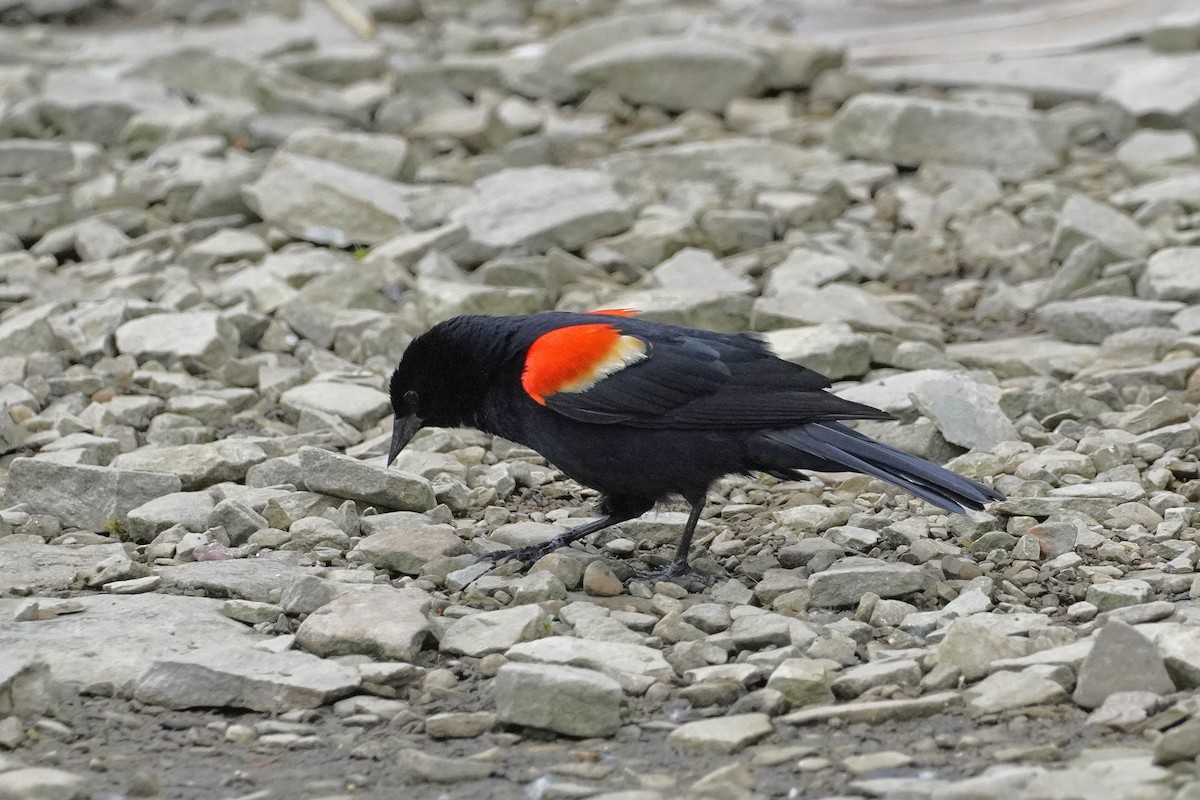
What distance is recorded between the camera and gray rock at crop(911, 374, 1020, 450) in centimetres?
547

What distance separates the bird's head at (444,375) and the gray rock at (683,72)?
230 inches

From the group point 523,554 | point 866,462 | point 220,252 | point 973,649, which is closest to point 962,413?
point 866,462

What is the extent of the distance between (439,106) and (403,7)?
4.28 metres

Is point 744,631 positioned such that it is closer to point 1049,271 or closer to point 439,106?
point 1049,271

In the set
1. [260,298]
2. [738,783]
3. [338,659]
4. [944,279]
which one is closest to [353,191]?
[260,298]

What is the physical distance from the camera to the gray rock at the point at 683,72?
1045 cm

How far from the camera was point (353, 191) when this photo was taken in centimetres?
835

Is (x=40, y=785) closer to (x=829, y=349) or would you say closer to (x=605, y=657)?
(x=605, y=657)

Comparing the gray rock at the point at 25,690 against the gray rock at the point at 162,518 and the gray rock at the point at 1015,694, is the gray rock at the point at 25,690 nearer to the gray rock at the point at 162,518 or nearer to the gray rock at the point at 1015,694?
the gray rock at the point at 162,518

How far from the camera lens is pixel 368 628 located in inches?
155

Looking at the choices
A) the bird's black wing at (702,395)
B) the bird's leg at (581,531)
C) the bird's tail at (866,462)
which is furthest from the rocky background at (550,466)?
the bird's black wing at (702,395)

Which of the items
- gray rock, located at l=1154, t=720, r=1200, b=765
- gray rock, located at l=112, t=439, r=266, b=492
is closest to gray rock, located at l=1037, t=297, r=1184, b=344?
gray rock, located at l=112, t=439, r=266, b=492

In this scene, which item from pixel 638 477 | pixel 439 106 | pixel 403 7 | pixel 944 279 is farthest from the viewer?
pixel 403 7

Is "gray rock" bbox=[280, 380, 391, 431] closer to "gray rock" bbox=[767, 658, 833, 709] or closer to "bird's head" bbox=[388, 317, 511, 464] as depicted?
"bird's head" bbox=[388, 317, 511, 464]
